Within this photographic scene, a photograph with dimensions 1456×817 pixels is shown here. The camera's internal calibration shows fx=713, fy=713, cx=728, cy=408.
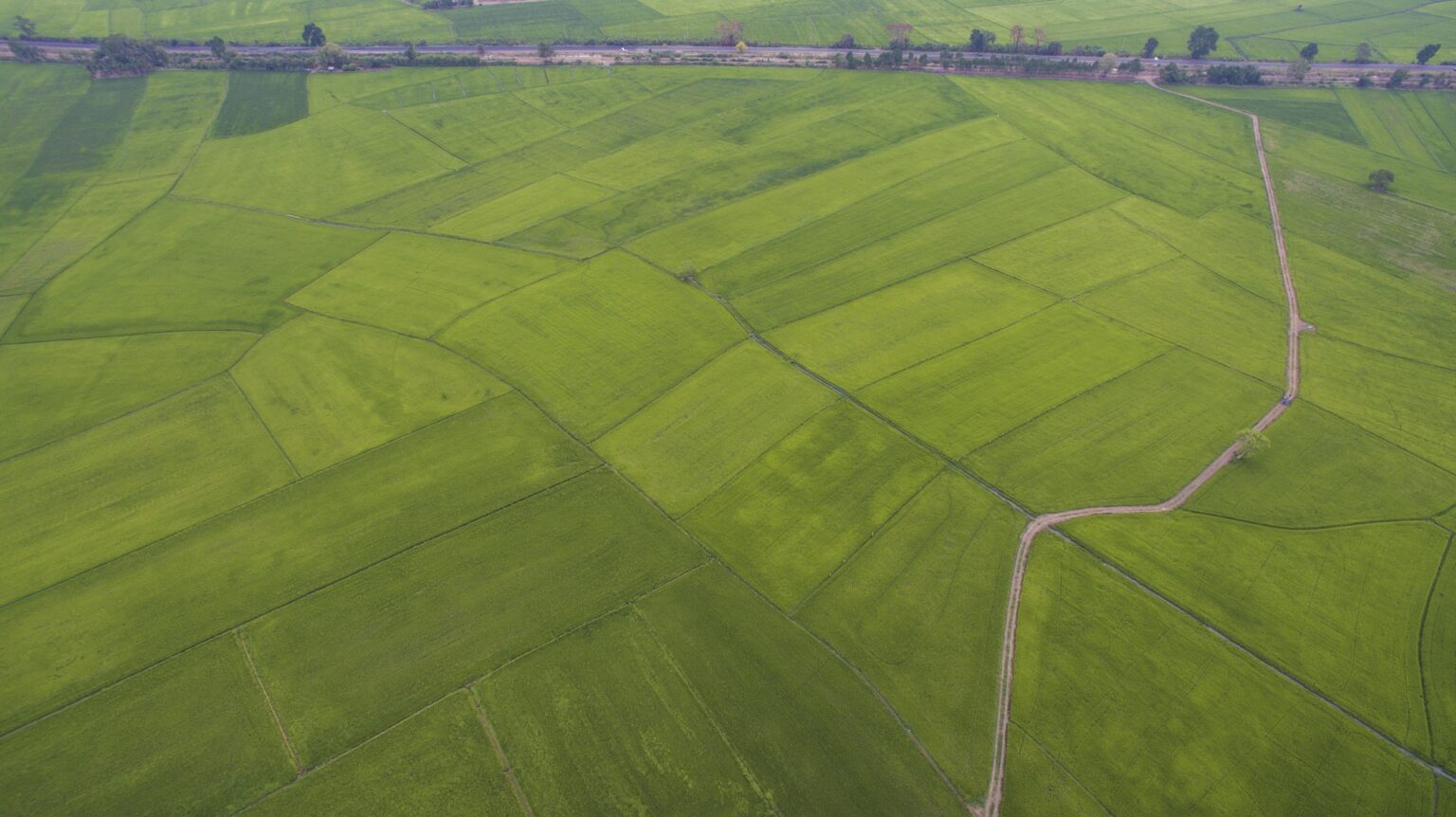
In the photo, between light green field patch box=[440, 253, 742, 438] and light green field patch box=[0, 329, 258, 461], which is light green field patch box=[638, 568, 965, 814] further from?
light green field patch box=[0, 329, 258, 461]

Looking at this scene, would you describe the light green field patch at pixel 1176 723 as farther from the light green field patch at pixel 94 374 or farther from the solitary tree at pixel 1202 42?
the solitary tree at pixel 1202 42

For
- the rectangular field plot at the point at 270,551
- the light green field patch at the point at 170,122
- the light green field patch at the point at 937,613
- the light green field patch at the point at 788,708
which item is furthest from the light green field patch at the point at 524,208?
the light green field patch at the point at 937,613

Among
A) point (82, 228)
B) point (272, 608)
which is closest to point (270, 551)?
point (272, 608)

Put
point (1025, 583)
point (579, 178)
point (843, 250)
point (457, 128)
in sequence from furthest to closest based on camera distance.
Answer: point (457, 128) < point (579, 178) < point (843, 250) < point (1025, 583)

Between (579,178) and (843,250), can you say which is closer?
(843,250)

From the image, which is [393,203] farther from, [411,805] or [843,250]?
[411,805]

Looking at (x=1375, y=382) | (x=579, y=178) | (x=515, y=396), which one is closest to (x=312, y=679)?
(x=515, y=396)

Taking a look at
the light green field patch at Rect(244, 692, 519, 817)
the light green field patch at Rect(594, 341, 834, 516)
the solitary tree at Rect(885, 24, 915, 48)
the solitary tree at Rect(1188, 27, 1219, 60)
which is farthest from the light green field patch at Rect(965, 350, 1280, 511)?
the solitary tree at Rect(885, 24, 915, 48)
